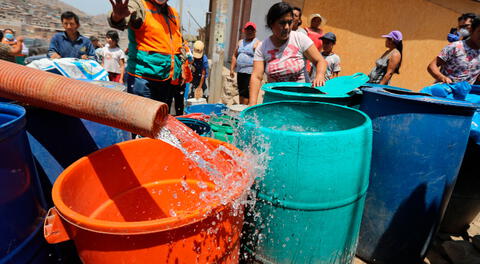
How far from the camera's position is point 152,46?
2.69 m

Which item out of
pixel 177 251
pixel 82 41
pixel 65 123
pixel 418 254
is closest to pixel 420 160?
pixel 418 254

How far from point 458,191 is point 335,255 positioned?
1.64 m

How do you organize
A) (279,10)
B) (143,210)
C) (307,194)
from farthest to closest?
(279,10) < (143,210) < (307,194)

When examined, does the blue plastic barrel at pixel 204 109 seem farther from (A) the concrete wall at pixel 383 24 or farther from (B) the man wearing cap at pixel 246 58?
(A) the concrete wall at pixel 383 24

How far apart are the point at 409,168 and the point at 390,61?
286cm

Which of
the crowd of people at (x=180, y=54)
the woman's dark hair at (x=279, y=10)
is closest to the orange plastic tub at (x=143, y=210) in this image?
the crowd of people at (x=180, y=54)

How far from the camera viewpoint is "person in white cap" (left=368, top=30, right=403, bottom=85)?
4.01m

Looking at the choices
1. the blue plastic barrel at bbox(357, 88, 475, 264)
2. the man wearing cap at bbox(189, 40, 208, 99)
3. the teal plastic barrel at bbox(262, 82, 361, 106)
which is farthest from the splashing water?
the man wearing cap at bbox(189, 40, 208, 99)

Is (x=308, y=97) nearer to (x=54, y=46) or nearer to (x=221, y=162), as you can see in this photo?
(x=221, y=162)

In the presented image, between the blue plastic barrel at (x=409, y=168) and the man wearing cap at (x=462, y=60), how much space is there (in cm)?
193

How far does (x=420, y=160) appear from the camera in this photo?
1732mm

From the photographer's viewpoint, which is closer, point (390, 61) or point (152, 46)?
point (152, 46)

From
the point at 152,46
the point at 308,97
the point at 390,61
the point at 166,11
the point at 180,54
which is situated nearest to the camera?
the point at 308,97

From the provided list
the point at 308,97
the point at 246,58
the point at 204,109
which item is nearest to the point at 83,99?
the point at 308,97
